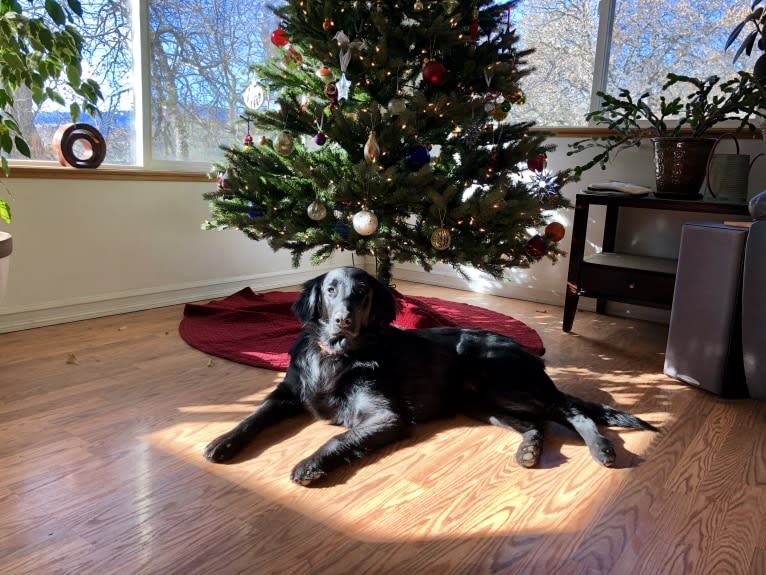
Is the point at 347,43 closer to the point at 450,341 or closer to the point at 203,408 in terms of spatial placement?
the point at 450,341

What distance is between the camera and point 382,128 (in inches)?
91.4

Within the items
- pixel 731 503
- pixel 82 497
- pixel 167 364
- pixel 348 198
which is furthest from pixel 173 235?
pixel 731 503

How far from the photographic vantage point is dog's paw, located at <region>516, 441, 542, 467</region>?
1.57m

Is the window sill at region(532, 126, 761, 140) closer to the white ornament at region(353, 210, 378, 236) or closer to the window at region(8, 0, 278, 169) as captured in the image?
the white ornament at region(353, 210, 378, 236)

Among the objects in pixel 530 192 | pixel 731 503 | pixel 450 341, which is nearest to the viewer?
pixel 731 503

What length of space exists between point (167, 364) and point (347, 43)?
139cm

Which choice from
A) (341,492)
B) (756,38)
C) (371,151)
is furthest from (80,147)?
(756,38)

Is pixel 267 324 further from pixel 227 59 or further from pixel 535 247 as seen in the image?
pixel 227 59

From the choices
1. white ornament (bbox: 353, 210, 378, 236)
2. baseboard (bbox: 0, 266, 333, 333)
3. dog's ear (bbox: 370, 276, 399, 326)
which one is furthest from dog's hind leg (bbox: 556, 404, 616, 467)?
baseboard (bbox: 0, 266, 333, 333)

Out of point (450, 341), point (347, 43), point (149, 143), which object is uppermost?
point (347, 43)

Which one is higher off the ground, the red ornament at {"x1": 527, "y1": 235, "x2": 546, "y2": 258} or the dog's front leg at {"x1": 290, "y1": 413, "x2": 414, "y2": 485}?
the red ornament at {"x1": 527, "y1": 235, "x2": 546, "y2": 258}

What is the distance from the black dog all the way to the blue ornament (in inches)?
28.3

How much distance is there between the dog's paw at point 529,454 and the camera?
1.57m

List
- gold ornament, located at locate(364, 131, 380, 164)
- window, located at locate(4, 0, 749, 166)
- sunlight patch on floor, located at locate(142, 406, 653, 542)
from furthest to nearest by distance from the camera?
1. window, located at locate(4, 0, 749, 166)
2. gold ornament, located at locate(364, 131, 380, 164)
3. sunlight patch on floor, located at locate(142, 406, 653, 542)
